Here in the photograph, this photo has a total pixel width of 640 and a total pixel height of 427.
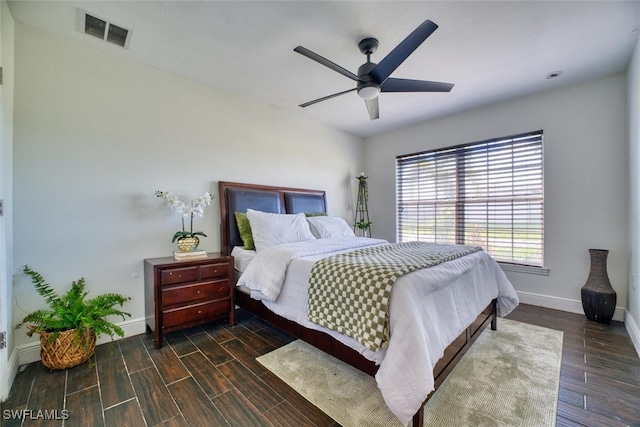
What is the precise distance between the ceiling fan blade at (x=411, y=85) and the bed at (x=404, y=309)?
1567mm

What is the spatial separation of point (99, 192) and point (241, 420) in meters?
2.33

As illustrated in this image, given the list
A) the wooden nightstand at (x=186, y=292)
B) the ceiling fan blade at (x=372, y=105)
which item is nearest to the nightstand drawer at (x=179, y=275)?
the wooden nightstand at (x=186, y=292)

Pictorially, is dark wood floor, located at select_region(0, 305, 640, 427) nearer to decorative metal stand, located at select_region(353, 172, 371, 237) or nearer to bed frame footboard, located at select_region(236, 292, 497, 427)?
bed frame footboard, located at select_region(236, 292, 497, 427)

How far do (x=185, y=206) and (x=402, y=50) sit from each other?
2.47 metres

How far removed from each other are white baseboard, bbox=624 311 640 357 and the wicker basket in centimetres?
458

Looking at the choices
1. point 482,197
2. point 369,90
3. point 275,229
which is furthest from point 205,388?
point 482,197

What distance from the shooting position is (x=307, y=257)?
228 centimetres

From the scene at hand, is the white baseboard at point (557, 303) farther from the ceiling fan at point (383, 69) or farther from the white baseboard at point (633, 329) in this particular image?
the ceiling fan at point (383, 69)

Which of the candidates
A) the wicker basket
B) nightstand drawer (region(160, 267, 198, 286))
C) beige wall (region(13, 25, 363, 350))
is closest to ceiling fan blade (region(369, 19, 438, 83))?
beige wall (region(13, 25, 363, 350))

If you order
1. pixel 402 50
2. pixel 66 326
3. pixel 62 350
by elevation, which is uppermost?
pixel 402 50

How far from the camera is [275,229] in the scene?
3.01m

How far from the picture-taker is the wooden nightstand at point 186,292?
2.32 metres

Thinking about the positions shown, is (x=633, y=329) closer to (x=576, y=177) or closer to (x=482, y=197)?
(x=576, y=177)

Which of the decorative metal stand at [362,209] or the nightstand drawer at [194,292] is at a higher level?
the decorative metal stand at [362,209]
